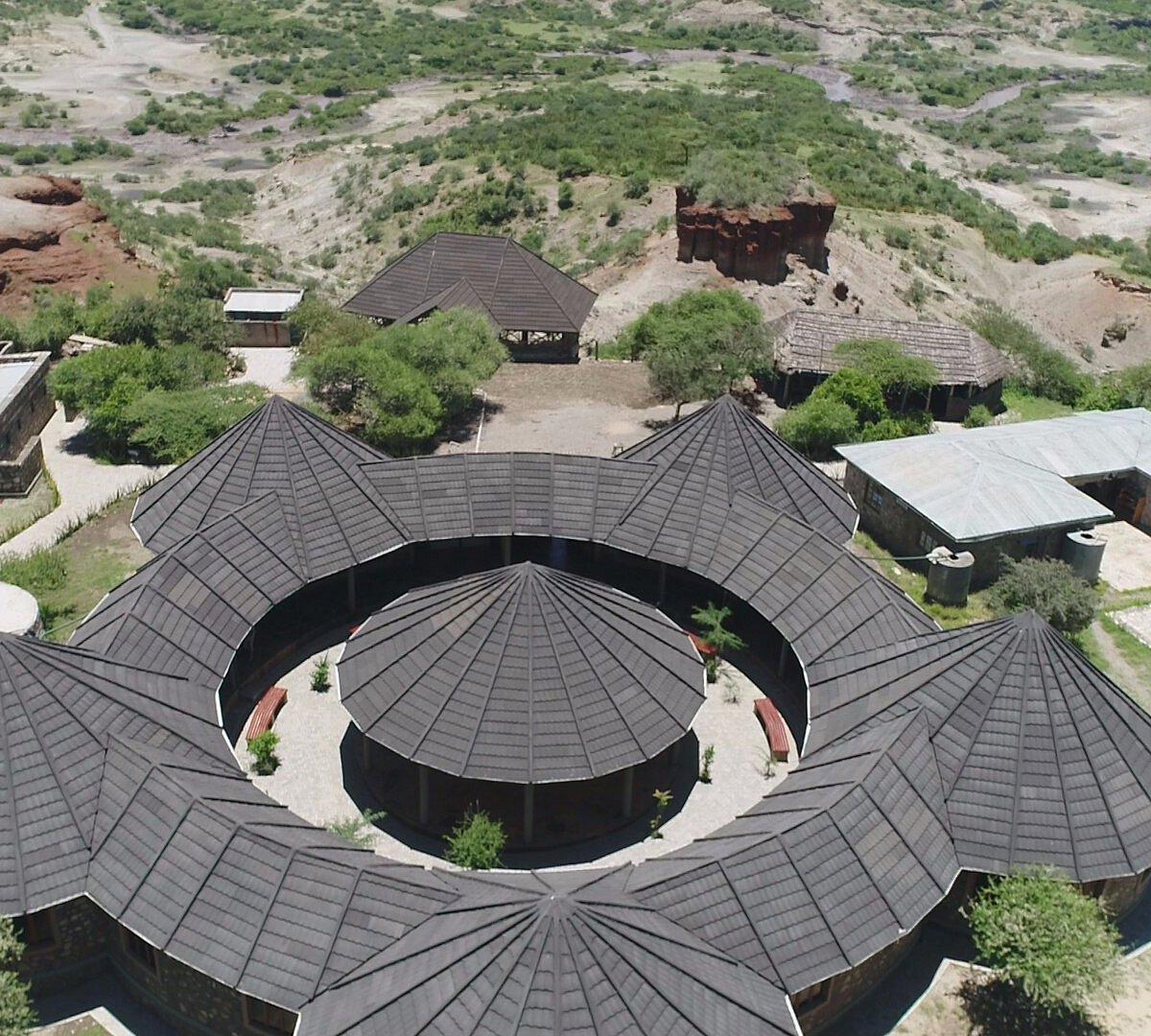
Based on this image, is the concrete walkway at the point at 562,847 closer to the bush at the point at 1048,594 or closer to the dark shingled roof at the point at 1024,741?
the dark shingled roof at the point at 1024,741

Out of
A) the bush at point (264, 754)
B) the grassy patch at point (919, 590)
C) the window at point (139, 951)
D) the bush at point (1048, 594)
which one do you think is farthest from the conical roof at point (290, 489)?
the bush at point (1048, 594)

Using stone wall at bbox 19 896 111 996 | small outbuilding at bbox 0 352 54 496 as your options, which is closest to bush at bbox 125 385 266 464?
small outbuilding at bbox 0 352 54 496

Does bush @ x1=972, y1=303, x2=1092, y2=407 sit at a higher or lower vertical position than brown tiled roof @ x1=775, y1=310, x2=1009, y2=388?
lower

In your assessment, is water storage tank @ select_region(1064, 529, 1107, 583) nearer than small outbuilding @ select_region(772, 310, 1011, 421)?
Yes

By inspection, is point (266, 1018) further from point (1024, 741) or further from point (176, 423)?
point (176, 423)

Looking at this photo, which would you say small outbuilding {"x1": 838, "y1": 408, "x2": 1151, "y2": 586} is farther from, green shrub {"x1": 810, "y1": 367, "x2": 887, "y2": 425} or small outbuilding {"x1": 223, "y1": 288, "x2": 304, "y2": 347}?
small outbuilding {"x1": 223, "y1": 288, "x2": 304, "y2": 347}

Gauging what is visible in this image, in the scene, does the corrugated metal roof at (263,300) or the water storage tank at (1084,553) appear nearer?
the water storage tank at (1084,553)
